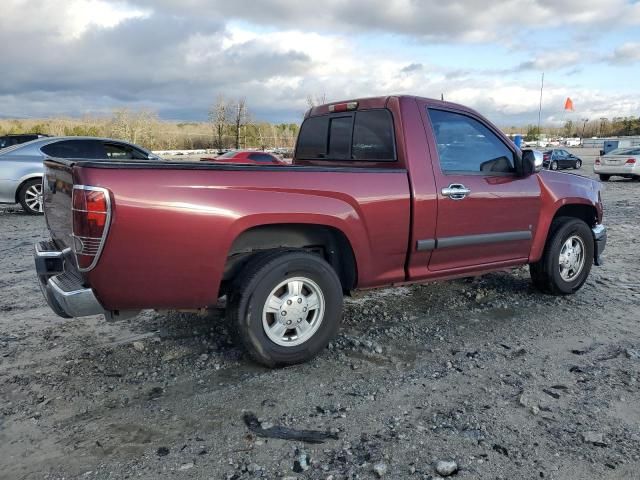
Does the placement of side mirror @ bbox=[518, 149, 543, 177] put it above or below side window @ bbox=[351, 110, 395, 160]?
below

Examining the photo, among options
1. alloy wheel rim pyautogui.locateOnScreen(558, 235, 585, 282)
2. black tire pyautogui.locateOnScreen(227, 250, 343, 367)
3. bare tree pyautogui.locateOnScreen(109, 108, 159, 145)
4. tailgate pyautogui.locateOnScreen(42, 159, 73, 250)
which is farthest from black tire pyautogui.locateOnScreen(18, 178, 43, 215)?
bare tree pyautogui.locateOnScreen(109, 108, 159, 145)

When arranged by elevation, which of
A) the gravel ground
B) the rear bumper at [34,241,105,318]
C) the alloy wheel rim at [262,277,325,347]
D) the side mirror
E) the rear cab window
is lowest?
the gravel ground

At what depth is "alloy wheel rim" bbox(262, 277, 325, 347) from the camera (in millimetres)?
3459

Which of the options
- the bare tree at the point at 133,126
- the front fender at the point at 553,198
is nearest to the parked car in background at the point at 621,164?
the front fender at the point at 553,198

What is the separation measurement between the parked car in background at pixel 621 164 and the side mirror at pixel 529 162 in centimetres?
1840

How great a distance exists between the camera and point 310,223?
11.5 ft

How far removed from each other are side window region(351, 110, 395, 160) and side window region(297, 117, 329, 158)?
469 mm

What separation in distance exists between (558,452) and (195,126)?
9877 cm

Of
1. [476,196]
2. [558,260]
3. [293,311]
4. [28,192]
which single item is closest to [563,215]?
[558,260]

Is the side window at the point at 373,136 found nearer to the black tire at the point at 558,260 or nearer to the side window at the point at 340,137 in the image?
the side window at the point at 340,137

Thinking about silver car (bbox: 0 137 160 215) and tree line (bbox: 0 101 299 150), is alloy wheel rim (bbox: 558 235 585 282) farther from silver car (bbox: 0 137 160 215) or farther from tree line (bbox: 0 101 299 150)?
tree line (bbox: 0 101 299 150)

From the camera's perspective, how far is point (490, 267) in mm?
4625

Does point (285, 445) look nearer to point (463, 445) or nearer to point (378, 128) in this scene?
point (463, 445)

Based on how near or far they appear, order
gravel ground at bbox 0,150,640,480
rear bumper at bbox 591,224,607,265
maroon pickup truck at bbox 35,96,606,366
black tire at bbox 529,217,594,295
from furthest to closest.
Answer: rear bumper at bbox 591,224,607,265 → black tire at bbox 529,217,594,295 → maroon pickup truck at bbox 35,96,606,366 → gravel ground at bbox 0,150,640,480
